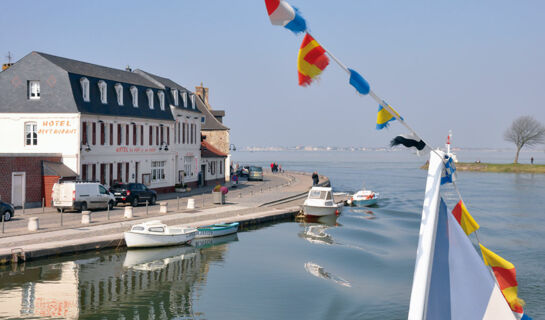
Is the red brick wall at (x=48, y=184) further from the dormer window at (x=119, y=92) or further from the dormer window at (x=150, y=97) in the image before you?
the dormer window at (x=150, y=97)

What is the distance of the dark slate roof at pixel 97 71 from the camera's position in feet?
133

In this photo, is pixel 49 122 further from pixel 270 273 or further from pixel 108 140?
pixel 270 273

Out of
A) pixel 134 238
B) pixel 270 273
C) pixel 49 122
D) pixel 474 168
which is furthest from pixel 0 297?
pixel 474 168

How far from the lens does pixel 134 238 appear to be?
28.2 meters

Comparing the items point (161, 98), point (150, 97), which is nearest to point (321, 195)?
point (150, 97)

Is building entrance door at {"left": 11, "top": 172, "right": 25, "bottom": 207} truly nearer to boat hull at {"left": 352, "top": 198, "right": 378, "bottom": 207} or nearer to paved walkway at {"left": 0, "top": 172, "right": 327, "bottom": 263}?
paved walkway at {"left": 0, "top": 172, "right": 327, "bottom": 263}

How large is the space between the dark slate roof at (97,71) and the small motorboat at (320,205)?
1840 centimetres

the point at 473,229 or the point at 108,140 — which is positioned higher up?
the point at 108,140

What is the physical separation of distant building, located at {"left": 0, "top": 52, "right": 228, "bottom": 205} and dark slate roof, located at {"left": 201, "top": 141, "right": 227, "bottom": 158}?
41.1 ft

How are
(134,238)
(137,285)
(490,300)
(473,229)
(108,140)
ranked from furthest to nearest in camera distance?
(108,140), (134,238), (137,285), (473,229), (490,300)

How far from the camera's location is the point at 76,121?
128ft

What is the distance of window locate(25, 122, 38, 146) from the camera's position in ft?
131

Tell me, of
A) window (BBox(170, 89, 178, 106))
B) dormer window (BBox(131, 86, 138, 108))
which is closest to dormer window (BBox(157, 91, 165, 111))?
window (BBox(170, 89, 178, 106))

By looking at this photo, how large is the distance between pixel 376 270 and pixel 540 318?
845 cm
